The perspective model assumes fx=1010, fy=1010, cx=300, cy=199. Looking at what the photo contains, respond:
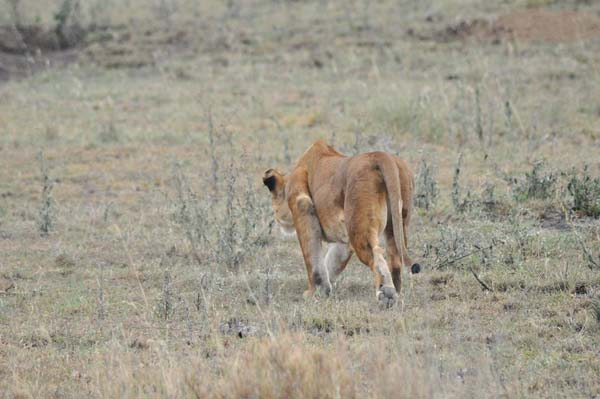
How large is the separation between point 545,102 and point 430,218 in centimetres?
661

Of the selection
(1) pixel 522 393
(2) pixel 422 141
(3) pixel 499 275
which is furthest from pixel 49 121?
(1) pixel 522 393

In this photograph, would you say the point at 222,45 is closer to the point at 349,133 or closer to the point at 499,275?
the point at 349,133

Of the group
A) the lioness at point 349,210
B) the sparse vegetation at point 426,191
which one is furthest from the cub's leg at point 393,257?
the sparse vegetation at point 426,191

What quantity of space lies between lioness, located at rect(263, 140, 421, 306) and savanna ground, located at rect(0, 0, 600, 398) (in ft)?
0.89

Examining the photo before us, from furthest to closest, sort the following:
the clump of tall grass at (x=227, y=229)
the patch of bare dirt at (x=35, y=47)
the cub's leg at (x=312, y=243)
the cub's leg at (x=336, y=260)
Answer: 1. the patch of bare dirt at (x=35, y=47)
2. the clump of tall grass at (x=227, y=229)
3. the cub's leg at (x=336, y=260)
4. the cub's leg at (x=312, y=243)

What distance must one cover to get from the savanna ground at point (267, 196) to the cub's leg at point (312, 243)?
0.23m

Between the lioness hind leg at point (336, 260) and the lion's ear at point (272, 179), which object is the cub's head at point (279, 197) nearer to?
the lion's ear at point (272, 179)

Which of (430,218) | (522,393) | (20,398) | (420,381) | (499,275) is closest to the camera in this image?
(420,381)

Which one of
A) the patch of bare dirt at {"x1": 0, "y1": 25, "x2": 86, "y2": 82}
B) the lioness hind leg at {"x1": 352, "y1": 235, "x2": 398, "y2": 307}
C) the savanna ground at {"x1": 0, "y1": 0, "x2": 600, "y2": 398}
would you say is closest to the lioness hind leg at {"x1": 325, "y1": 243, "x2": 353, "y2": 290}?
the savanna ground at {"x1": 0, "y1": 0, "x2": 600, "y2": 398}

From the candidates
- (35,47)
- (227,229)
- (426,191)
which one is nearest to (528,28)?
(35,47)

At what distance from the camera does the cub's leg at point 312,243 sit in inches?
300

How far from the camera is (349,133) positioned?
15312mm

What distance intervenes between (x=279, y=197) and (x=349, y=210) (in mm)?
1445

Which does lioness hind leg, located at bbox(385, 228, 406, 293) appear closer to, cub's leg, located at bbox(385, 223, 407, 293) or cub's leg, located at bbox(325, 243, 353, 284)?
cub's leg, located at bbox(385, 223, 407, 293)
